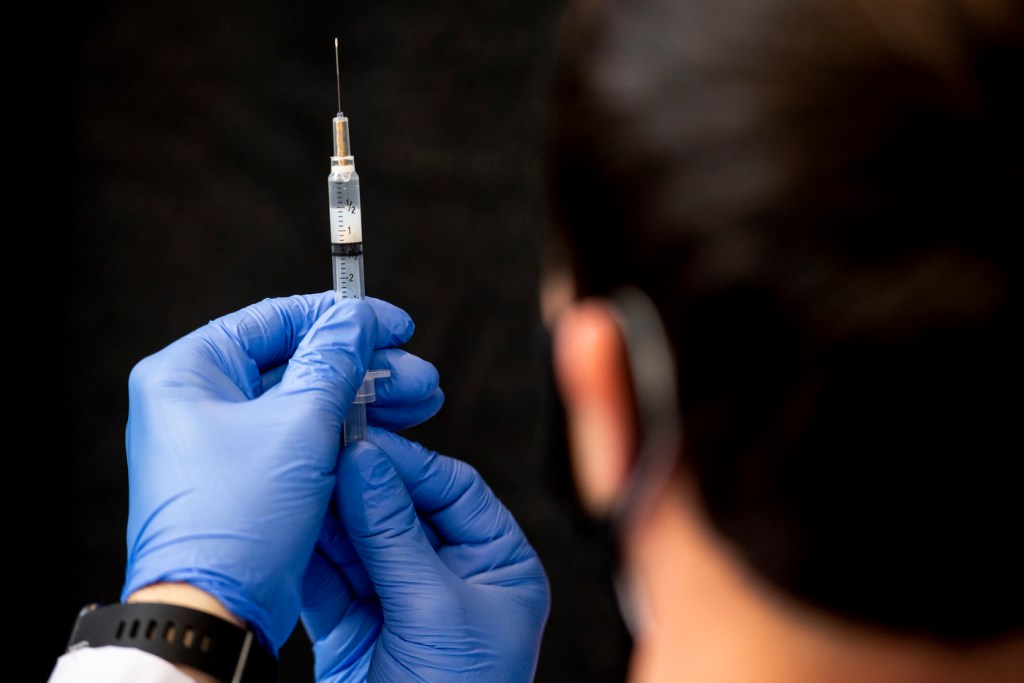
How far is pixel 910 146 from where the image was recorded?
43 cm

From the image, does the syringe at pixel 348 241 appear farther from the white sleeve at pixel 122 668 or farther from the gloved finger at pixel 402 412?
the white sleeve at pixel 122 668

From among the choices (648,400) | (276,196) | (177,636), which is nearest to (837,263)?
(648,400)

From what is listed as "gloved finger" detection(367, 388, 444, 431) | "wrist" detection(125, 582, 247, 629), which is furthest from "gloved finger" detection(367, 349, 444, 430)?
"wrist" detection(125, 582, 247, 629)

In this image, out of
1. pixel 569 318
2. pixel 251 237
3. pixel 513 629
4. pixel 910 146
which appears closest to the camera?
pixel 910 146

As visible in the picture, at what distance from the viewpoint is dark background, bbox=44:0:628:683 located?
1616 millimetres

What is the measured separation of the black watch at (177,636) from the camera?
801 mm

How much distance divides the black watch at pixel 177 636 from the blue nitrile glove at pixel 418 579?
21cm

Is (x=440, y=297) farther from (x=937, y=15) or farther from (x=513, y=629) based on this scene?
(x=937, y=15)

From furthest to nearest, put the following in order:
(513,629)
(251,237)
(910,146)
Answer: (251,237) → (513,629) → (910,146)

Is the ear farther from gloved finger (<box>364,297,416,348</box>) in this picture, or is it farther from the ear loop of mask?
gloved finger (<box>364,297,416,348</box>)

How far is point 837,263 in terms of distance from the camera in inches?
17.2

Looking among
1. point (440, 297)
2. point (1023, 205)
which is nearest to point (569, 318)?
point (1023, 205)

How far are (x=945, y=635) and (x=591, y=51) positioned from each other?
1.21 feet

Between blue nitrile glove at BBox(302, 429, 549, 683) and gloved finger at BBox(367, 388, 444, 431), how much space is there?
4 cm
